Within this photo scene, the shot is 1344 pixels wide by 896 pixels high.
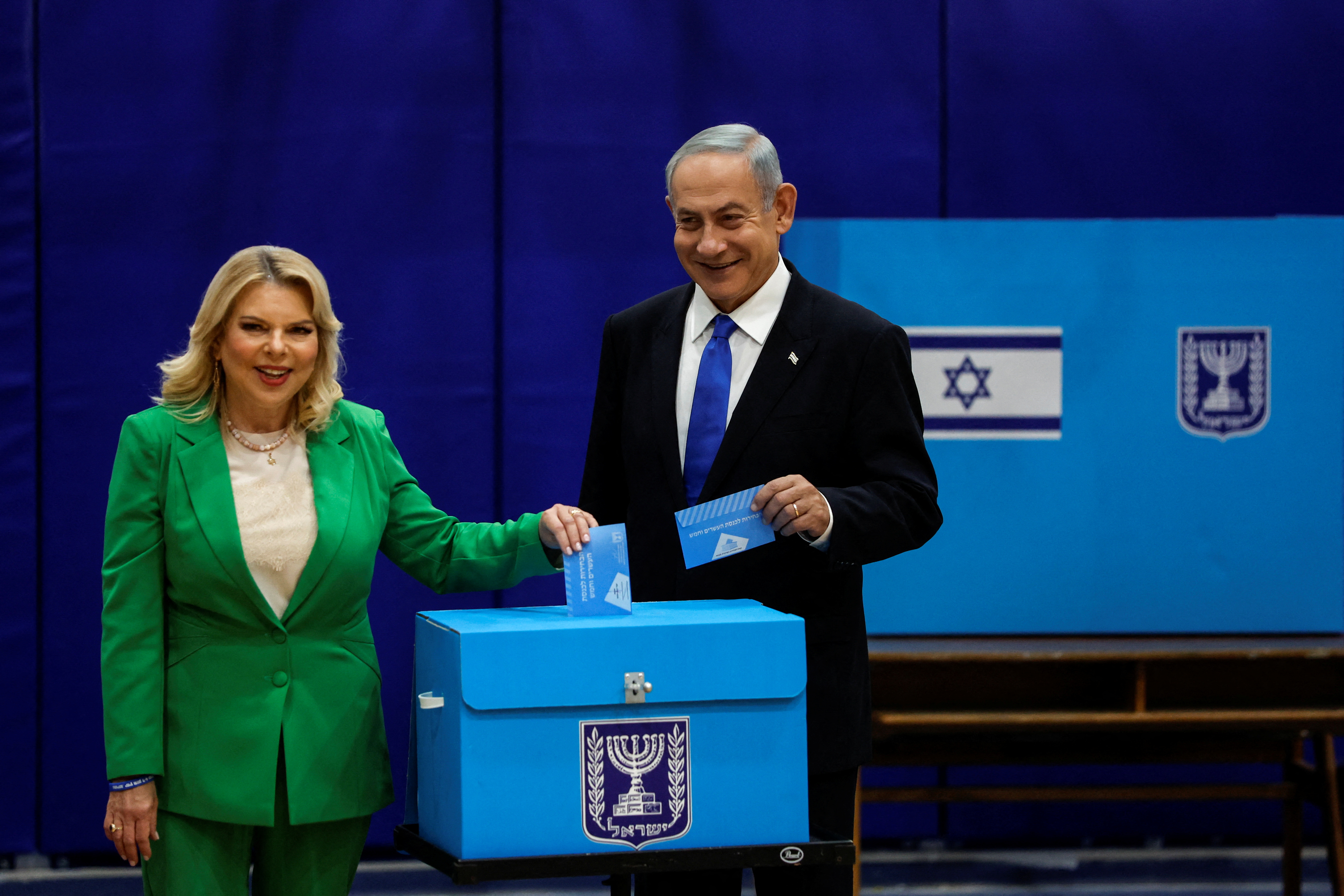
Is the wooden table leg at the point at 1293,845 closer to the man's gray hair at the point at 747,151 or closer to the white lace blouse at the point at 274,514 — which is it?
the man's gray hair at the point at 747,151

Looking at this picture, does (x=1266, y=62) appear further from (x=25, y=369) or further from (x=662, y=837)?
(x=25, y=369)

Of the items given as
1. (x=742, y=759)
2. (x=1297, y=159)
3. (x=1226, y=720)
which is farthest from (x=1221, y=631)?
(x=742, y=759)

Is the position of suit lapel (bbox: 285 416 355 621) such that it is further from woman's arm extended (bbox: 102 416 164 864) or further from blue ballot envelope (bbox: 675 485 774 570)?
blue ballot envelope (bbox: 675 485 774 570)

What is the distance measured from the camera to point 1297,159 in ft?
13.2

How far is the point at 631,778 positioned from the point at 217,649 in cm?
68

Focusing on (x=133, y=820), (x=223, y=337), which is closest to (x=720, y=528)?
(x=223, y=337)

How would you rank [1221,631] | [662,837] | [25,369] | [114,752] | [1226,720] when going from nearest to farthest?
[662,837] → [114,752] → [1226,720] → [1221,631] → [25,369]

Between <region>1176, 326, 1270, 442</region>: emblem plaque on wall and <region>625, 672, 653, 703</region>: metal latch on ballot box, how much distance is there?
2.30 meters

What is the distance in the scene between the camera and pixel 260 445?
6.24 feet

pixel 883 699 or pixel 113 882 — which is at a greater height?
pixel 883 699

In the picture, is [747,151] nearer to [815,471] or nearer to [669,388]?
[669,388]

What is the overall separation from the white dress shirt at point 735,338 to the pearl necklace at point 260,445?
609mm

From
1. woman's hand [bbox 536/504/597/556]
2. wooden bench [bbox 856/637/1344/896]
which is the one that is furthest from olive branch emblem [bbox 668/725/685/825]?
wooden bench [bbox 856/637/1344/896]

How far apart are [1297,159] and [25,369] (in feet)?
13.2
